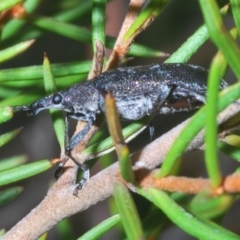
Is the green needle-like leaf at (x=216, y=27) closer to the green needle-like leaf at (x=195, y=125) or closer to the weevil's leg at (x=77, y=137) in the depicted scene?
the green needle-like leaf at (x=195, y=125)

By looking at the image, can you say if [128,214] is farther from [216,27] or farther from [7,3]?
[7,3]

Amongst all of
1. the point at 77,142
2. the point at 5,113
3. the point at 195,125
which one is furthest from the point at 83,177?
A: the point at 195,125

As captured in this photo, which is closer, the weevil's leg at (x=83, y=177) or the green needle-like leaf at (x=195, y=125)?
the green needle-like leaf at (x=195, y=125)

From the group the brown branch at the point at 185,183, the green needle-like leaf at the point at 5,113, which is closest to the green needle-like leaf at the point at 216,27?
the brown branch at the point at 185,183

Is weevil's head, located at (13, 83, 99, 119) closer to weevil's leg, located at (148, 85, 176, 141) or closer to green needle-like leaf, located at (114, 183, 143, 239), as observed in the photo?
weevil's leg, located at (148, 85, 176, 141)

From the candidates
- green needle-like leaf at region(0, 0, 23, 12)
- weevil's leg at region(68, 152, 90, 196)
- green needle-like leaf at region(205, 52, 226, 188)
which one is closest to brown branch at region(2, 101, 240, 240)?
weevil's leg at region(68, 152, 90, 196)

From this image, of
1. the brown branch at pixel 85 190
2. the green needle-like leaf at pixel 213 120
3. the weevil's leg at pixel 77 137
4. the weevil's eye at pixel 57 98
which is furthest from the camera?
the weevil's eye at pixel 57 98
